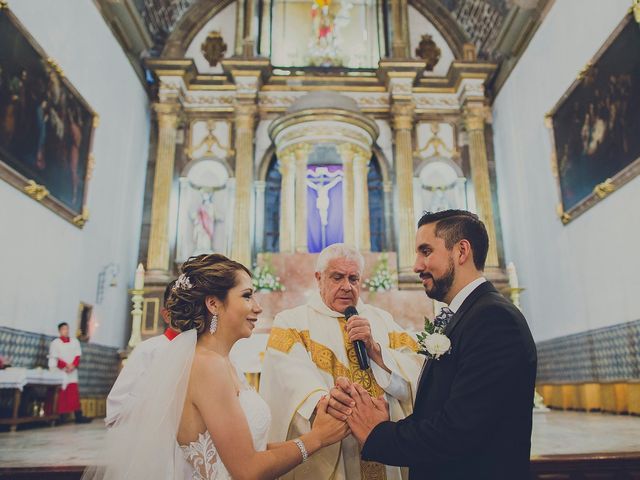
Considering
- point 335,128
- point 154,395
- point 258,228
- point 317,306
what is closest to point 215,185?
point 258,228

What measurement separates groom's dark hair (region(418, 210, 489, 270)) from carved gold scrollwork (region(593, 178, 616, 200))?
707 cm

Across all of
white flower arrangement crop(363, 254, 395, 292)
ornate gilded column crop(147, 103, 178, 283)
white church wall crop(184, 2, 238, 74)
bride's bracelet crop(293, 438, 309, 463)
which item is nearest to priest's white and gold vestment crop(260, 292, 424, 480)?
bride's bracelet crop(293, 438, 309, 463)

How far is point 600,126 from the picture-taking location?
340 inches

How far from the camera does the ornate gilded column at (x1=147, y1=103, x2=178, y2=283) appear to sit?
12.5 meters

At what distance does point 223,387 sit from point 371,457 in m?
0.66

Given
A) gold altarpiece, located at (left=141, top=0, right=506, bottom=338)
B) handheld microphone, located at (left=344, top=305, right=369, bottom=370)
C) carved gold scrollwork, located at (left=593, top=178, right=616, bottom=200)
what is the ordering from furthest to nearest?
gold altarpiece, located at (left=141, top=0, right=506, bottom=338), carved gold scrollwork, located at (left=593, top=178, right=616, bottom=200), handheld microphone, located at (left=344, top=305, right=369, bottom=370)

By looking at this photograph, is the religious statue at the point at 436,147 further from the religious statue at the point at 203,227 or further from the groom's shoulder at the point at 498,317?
the groom's shoulder at the point at 498,317

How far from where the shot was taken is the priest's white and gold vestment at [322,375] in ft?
9.37

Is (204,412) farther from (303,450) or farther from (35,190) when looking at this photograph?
(35,190)

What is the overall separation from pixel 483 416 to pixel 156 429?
1.32 meters

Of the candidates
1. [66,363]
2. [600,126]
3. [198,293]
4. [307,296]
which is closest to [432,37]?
[600,126]

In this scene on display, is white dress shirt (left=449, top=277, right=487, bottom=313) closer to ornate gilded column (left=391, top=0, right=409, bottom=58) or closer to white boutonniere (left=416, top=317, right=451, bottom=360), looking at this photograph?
white boutonniere (left=416, top=317, right=451, bottom=360)

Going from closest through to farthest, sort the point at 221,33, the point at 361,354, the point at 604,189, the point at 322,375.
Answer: the point at 361,354, the point at 322,375, the point at 604,189, the point at 221,33

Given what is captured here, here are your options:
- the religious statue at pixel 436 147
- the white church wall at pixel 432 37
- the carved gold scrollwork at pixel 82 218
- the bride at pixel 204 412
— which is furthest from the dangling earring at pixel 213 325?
the white church wall at pixel 432 37
